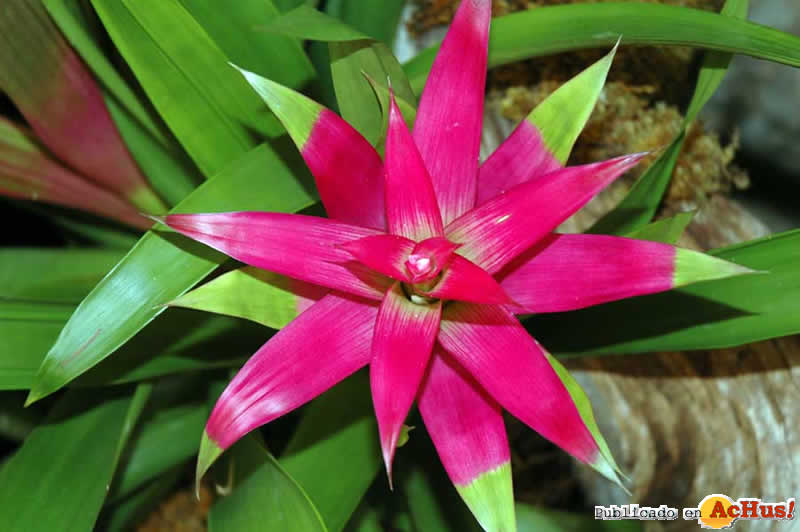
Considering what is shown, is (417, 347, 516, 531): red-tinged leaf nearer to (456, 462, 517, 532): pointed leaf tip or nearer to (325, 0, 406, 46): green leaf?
(456, 462, 517, 532): pointed leaf tip

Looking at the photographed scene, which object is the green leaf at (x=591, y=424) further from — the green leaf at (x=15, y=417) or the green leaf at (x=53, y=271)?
the green leaf at (x=15, y=417)

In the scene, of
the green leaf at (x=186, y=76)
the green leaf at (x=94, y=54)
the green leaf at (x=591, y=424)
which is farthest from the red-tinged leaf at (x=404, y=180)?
the green leaf at (x=94, y=54)

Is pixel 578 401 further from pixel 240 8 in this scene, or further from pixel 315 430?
pixel 240 8

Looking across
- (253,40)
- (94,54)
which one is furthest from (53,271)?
(253,40)

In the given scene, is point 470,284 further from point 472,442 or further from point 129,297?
point 129,297

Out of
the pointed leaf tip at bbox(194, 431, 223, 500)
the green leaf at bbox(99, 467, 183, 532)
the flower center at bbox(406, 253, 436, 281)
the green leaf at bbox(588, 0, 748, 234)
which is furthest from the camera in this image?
the green leaf at bbox(99, 467, 183, 532)

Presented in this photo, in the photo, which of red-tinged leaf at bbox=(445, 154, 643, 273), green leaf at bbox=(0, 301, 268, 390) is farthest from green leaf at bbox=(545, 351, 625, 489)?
green leaf at bbox=(0, 301, 268, 390)

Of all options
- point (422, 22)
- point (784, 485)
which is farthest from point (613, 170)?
point (422, 22)
